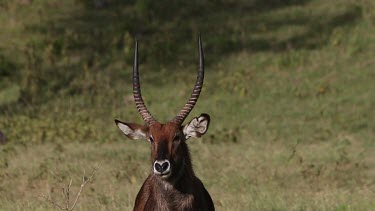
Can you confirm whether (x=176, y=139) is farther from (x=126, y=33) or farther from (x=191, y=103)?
(x=126, y=33)

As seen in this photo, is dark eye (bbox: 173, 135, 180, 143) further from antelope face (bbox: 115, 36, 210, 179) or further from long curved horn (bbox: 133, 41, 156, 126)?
long curved horn (bbox: 133, 41, 156, 126)

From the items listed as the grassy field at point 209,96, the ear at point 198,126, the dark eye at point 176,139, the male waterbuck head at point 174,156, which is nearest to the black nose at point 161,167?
the male waterbuck head at point 174,156

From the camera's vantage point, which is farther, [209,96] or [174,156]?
[209,96]

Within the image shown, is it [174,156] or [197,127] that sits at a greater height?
[197,127]

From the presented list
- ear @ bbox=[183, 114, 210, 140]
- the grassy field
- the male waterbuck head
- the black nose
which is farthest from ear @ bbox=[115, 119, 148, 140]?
the grassy field

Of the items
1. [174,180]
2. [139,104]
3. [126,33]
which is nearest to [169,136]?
[174,180]

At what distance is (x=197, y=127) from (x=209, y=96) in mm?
18148

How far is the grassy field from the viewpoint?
1631cm

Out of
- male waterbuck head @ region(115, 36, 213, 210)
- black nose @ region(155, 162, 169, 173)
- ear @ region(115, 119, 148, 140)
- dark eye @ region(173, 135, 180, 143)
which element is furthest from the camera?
ear @ region(115, 119, 148, 140)

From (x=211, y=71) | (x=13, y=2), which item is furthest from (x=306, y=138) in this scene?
(x=13, y=2)

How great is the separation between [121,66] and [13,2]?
6073 millimetres

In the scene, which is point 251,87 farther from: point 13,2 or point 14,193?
point 14,193

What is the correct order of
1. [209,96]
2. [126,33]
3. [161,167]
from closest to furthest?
[161,167] < [209,96] < [126,33]

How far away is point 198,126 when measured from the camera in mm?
9602
